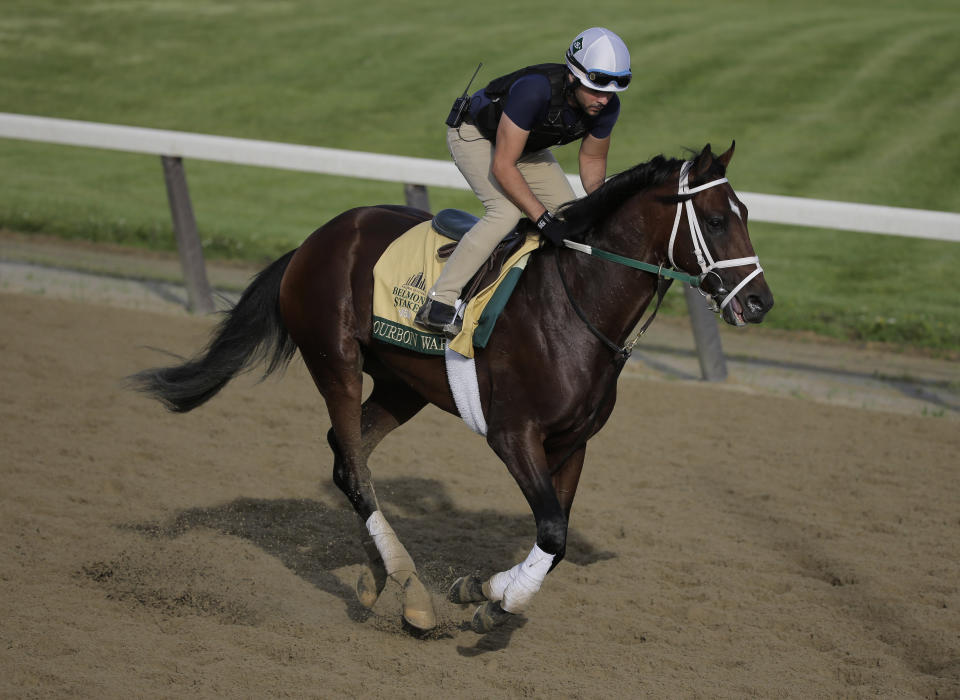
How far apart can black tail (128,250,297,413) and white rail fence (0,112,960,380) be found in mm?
3100

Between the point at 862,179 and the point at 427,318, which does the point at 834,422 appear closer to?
the point at 427,318

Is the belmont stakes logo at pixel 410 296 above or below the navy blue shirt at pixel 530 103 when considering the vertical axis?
below

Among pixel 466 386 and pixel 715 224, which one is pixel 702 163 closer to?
pixel 715 224

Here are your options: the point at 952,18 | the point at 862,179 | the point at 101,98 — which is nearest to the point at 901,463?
the point at 862,179

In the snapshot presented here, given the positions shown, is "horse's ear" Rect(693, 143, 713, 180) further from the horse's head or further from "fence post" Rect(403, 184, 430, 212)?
"fence post" Rect(403, 184, 430, 212)

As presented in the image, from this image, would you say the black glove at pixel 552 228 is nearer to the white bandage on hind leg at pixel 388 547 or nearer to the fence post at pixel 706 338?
the white bandage on hind leg at pixel 388 547

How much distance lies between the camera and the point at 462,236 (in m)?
4.71

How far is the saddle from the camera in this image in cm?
454

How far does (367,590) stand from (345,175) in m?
5.41

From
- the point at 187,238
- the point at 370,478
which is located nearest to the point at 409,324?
the point at 370,478

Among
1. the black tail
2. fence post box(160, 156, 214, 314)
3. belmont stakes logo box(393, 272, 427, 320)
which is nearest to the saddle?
belmont stakes logo box(393, 272, 427, 320)

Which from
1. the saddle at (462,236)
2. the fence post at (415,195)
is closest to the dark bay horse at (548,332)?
the saddle at (462,236)

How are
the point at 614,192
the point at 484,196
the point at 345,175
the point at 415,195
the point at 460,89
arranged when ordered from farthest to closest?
the point at 460,89, the point at 345,175, the point at 415,195, the point at 484,196, the point at 614,192

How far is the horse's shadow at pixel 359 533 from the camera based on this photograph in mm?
5254
